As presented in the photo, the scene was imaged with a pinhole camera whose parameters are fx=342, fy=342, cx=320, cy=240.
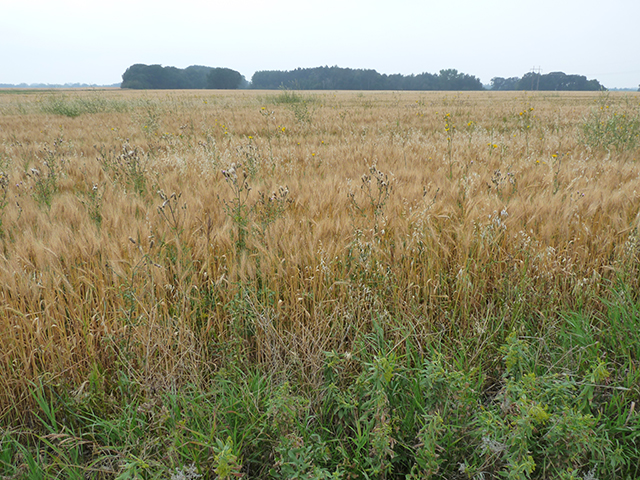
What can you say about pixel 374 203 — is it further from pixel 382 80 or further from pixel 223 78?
pixel 382 80

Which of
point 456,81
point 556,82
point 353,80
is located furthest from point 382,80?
point 556,82

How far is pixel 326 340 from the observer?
61.5 inches

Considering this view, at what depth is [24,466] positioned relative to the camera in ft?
3.76

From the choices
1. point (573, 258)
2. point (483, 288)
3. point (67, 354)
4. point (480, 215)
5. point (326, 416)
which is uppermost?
point (480, 215)

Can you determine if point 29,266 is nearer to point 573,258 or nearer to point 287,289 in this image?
point 287,289

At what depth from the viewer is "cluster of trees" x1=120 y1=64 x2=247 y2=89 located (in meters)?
88.0

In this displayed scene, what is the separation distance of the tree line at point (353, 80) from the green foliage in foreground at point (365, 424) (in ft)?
309

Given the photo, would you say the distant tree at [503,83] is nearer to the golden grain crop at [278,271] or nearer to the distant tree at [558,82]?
the distant tree at [558,82]

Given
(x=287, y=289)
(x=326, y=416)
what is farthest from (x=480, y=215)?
(x=326, y=416)

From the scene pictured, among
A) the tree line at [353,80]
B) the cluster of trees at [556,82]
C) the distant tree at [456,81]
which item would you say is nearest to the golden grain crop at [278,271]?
the tree line at [353,80]

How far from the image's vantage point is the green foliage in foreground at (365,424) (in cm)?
107

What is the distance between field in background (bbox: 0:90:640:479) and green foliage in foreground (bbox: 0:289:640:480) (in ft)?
0.04

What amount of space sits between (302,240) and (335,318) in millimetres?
555

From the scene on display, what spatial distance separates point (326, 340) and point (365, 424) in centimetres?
39
